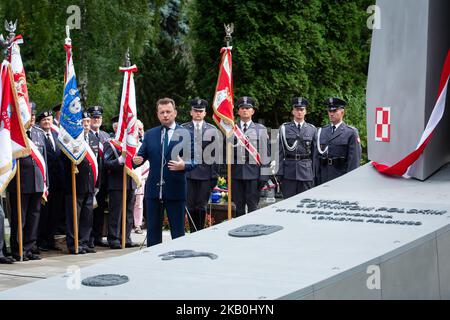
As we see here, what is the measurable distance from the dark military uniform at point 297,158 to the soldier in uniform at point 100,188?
261 cm

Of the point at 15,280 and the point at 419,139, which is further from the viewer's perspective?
the point at 15,280

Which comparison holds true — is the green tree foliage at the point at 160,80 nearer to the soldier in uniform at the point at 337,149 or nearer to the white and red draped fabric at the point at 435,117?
the soldier in uniform at the point at 337,149

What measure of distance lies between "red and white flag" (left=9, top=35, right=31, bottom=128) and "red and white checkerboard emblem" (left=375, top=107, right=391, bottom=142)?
5685 mm

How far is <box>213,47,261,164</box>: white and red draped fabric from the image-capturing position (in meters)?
11.8

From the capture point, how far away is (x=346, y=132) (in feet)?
35.0

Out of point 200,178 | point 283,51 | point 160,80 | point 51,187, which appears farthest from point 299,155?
point 160,80

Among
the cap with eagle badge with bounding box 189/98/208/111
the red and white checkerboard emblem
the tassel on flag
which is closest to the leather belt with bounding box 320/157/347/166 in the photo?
the cap with eagle badge with bounding box 189/98/208/111

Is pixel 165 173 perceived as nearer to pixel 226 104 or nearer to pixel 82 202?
pixel 226 104

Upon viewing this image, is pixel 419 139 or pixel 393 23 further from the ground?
pixel 393 23

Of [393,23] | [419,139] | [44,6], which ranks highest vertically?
[44,6]

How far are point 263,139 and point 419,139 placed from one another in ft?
20.2
